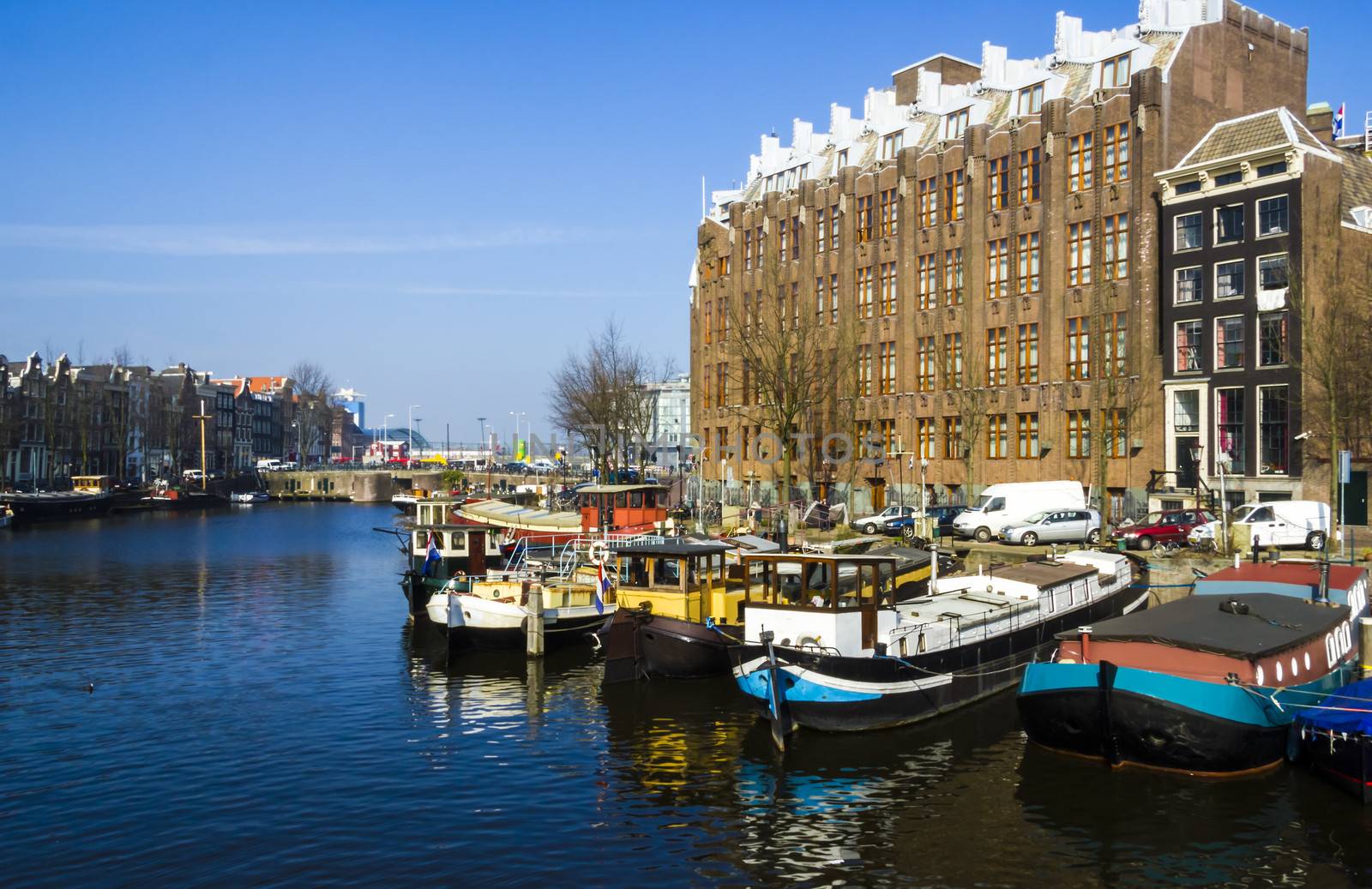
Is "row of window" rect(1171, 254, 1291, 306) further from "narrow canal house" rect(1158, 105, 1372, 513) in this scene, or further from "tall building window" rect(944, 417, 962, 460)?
"tall building window" rect(944, 417, 962, 460)

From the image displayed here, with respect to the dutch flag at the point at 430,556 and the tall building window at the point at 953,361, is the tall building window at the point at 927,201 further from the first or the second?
the dutch flag at the point at 430,556

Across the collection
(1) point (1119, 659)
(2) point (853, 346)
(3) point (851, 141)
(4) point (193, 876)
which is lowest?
(4) point (193, 876)

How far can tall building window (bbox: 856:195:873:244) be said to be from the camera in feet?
251

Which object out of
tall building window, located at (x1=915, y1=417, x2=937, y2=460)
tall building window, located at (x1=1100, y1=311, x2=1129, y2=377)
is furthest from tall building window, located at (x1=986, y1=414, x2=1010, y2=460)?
tall building window, located at (x1=1100, y1=311, x2=1129, y2=377)

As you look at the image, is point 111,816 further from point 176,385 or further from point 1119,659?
point 176,385

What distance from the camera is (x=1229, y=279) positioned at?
56.1m

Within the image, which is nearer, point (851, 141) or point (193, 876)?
point (193, 876)

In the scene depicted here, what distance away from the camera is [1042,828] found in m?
20.2

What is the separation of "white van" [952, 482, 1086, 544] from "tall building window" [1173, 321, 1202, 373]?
9.19 meters

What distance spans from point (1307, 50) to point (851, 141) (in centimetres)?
3020

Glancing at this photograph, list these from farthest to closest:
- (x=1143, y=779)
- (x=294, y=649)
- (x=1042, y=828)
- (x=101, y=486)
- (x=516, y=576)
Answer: (x=101, y=486), (x=516, y=576), (x=294, y=649), (x=1143, y=779), (x=1042, y=828)

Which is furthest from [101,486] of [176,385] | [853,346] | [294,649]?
[294,649]

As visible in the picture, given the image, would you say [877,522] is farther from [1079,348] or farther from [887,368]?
[887,368]

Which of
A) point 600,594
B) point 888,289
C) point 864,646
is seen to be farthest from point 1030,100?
point 864,646
